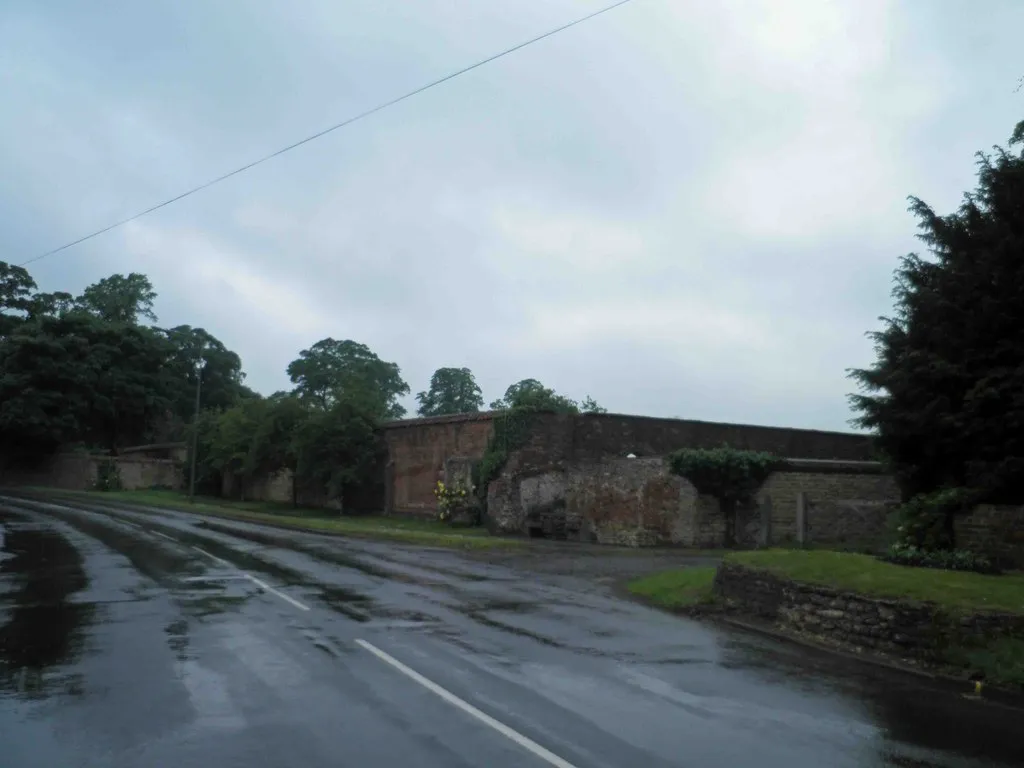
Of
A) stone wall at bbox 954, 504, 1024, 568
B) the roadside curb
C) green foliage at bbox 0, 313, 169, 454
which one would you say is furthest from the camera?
green foliage at bbox 0, 313, 169, 454

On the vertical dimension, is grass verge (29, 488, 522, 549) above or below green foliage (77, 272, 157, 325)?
below

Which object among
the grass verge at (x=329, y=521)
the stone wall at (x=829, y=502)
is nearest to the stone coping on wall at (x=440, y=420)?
the grass verge at (x=329, y=521)

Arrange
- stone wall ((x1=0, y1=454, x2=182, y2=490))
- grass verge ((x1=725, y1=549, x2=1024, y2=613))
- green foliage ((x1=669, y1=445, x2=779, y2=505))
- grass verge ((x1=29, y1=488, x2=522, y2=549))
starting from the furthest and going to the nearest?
stone wall ((x1=0, y1=454, x2=182, y2=490)) → grass verge ((x1=29, y1=488, x2=522, y2=549)) → green foliage ((x1=669, y1=445, x2=779, y2=505)) → grass verge ((x1=725, y1=549, x2=1024, y2=613))

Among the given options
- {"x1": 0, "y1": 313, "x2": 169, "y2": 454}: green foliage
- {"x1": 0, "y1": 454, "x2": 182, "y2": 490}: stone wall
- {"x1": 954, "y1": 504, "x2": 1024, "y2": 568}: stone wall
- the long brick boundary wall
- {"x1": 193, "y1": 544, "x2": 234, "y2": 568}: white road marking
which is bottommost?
{"x1": 193, "y1": 544, "x2": 234, "y2": 568}: white road marking

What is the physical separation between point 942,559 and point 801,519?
38.0ft

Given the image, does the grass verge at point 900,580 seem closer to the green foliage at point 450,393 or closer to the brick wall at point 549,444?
the brick wall at point 549,444

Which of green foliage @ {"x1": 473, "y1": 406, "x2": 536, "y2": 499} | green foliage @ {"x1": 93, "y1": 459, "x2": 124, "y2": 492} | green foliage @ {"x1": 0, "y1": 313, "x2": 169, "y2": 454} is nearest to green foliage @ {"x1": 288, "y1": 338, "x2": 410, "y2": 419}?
green foliage @ {"x1": 0, "y1": 313, "x2": 169, "y2": 454}

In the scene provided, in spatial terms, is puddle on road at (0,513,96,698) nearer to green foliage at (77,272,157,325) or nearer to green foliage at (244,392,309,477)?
green foliage at (244,392,309,477)

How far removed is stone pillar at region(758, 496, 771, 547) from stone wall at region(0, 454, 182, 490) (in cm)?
4974

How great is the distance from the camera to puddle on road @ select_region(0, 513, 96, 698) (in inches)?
355

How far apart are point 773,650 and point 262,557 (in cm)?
1331

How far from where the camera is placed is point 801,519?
84.4 ft

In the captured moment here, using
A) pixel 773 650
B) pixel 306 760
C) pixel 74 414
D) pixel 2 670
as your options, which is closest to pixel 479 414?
pixel 773 650

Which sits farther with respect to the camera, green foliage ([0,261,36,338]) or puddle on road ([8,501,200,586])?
green foliage ([0,261,36,338])
